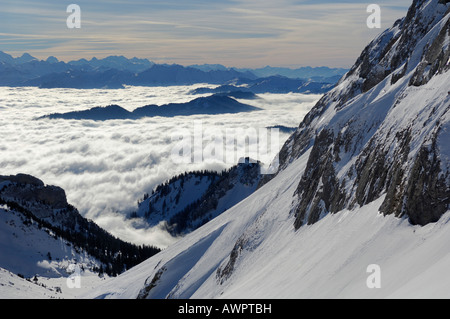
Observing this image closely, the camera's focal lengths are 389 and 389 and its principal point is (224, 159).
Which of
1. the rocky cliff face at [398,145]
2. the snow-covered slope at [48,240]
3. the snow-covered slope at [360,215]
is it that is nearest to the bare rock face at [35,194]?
the snow-covered slope at [48,240]

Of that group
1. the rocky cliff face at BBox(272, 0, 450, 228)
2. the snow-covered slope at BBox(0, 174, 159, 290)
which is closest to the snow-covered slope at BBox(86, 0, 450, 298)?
the rocky cliff face at BBox(272, 0, 450, 228)

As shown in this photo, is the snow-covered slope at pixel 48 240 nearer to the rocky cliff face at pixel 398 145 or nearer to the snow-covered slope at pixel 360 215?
the snow-covered slope at pixel 360 215

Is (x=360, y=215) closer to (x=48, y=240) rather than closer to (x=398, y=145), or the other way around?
(x=398, y=145)

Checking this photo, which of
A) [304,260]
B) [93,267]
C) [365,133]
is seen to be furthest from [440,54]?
[93,267]

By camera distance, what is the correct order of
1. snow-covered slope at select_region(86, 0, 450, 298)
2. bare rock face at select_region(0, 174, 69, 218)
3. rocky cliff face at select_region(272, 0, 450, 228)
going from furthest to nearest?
bare rock face at select_region(0, 174, 69, 218)
rocky cliff face at select_region(272, 0, 450, 228)
snow-covered slope at select_region(86, 0, 450, 298)

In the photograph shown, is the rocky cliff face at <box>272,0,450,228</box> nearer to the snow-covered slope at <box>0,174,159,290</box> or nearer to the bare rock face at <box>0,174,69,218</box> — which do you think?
the snow-covered slope at <box>0,174,159,290</box>

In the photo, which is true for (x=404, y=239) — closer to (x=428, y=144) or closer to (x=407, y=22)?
(x=428, y=144)
